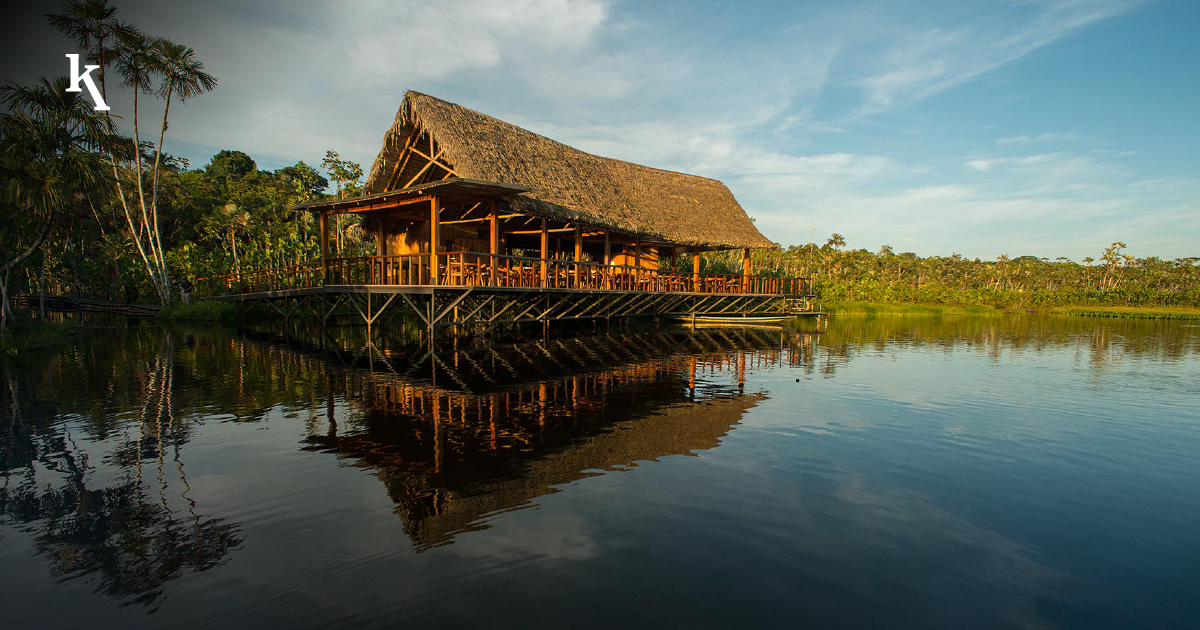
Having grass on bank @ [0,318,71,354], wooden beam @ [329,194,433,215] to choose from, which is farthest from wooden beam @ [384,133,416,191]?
grass on bank @ [0,318,71,354]

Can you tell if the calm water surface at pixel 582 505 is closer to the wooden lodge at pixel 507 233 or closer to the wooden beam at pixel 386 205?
the wooden lodge at pixel 507 233

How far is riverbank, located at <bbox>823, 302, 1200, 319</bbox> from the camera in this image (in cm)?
4288

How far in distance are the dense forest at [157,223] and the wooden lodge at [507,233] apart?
443 centimetres

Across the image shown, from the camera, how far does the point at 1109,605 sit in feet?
12.6

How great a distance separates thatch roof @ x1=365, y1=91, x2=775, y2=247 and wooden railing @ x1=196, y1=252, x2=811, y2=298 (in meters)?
1.90

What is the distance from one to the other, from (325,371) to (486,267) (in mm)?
6266

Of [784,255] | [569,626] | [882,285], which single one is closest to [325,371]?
[569,626]

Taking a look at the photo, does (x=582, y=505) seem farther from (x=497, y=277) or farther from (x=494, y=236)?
(x=494, y=236)

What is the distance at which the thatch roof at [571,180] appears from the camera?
1677cm

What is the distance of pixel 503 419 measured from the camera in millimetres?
8281

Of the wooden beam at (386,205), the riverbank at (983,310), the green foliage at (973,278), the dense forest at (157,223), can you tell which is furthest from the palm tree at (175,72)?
the riverbank at (983,310)

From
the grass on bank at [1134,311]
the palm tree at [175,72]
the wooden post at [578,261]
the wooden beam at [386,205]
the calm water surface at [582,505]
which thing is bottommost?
the calm water surface at [582,505]

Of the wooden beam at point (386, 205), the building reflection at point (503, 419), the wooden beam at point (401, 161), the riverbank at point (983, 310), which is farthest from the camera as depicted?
the riverbank at point (983, 310)

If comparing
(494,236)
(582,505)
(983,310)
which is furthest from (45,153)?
(983,310)
